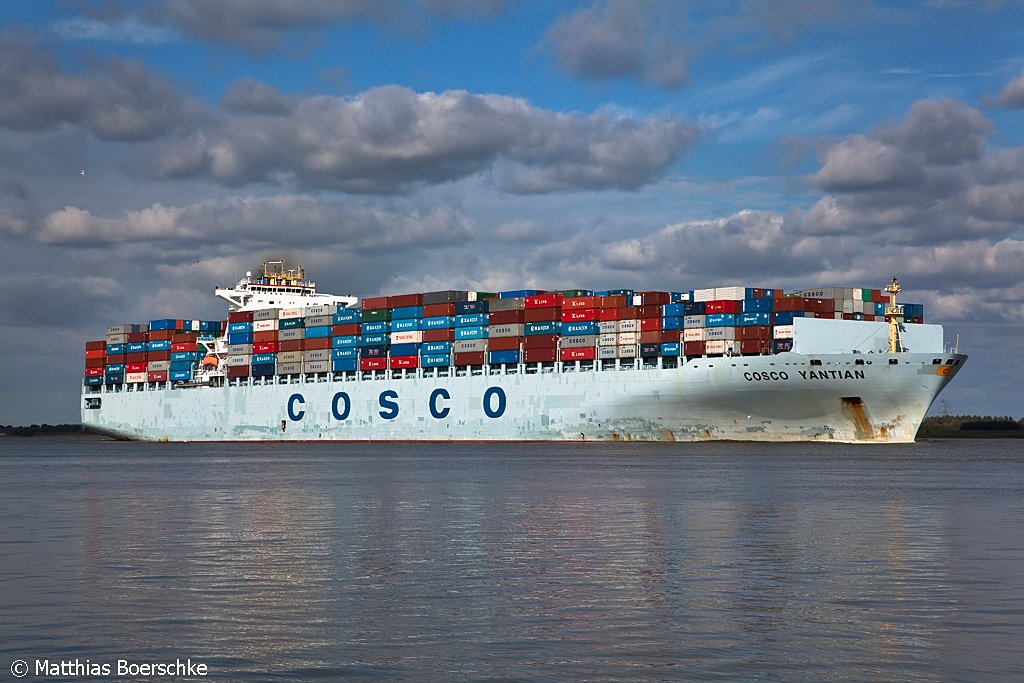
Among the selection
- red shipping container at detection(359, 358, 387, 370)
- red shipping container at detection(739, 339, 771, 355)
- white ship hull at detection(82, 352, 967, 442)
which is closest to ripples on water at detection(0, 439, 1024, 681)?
white ship hull at detection(82, 352, 967, 442)

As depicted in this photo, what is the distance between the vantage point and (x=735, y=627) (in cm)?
1284

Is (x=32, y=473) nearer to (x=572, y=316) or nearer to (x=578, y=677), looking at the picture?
(x=572, y=316)

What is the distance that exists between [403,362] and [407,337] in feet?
6.20

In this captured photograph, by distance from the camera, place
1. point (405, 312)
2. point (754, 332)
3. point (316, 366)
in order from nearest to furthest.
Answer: point (754, 332)
point (405, 312)
point (316, 366)

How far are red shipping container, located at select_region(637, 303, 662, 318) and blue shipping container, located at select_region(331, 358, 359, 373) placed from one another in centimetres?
2589

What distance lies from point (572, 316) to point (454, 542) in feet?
183

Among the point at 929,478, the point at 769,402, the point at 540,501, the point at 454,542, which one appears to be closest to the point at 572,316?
the point at 769,402

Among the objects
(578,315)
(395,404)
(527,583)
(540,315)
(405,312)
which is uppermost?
(405,312)

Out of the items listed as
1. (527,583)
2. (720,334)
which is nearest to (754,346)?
(720,334)

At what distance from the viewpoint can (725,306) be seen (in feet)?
229

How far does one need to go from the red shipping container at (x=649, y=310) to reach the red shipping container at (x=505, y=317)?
9217 mm

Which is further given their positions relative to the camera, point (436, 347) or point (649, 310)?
point (436, 347)

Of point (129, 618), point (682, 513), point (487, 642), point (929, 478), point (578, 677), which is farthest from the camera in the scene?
point (929, 478)

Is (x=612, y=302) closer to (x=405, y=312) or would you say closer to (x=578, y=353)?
(x=578, y=353)
